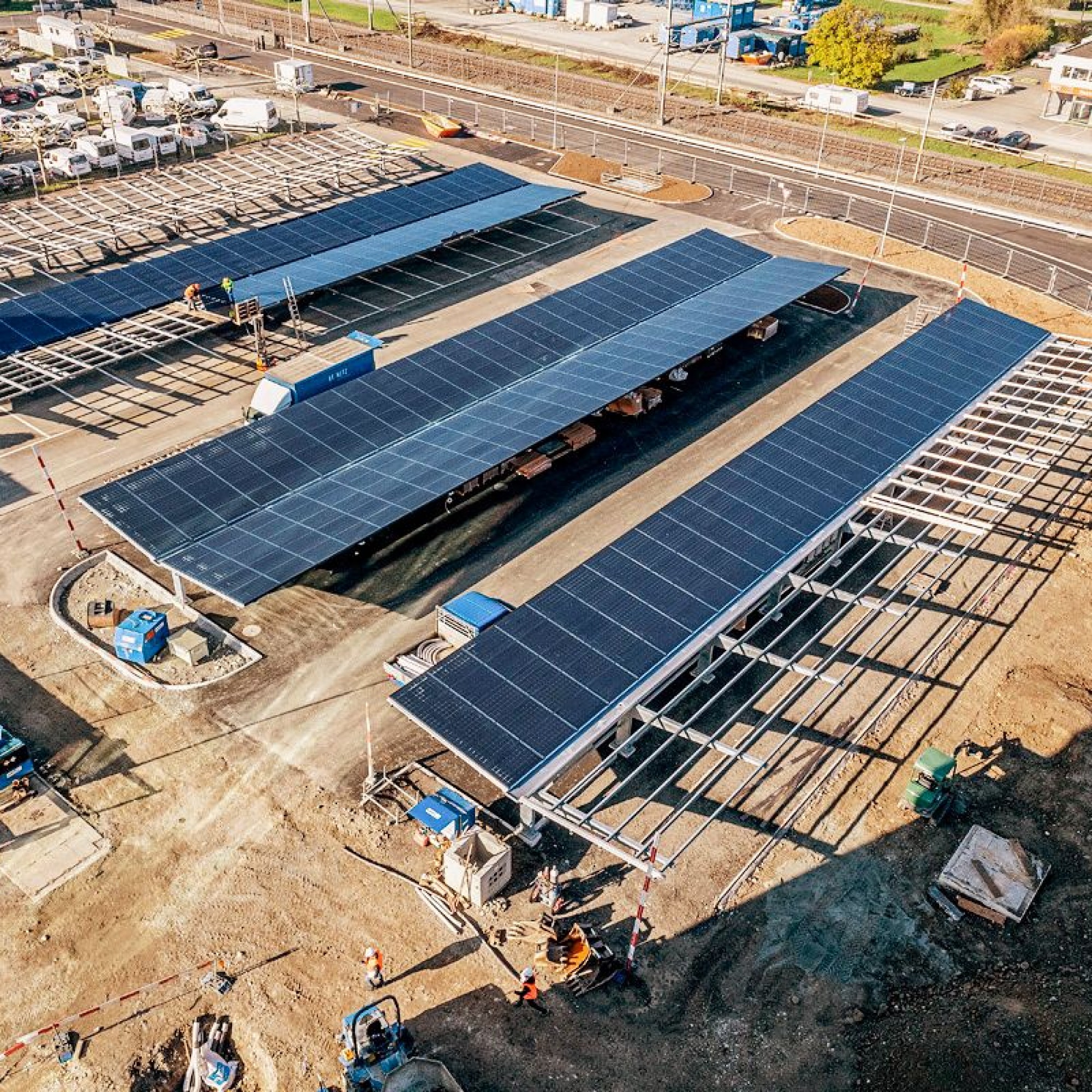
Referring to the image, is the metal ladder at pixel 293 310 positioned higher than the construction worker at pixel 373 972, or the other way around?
the metal ladder at pixel 293 310

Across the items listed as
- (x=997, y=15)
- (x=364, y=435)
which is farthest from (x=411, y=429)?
(x=997, y=15)

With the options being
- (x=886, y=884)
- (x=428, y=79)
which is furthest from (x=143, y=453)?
(x=428, y=79)

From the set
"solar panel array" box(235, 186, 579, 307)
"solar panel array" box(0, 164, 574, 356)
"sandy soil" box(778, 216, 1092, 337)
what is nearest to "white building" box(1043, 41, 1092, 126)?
"sandy soil" box(778, 216, 1092, 337)

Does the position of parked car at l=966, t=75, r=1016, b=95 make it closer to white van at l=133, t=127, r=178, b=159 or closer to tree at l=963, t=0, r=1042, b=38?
tree at l=963, t=0, r=1042, b=38

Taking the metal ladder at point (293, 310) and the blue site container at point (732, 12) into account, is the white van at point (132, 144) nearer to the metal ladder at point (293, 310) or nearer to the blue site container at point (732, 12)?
the metal ladder at point (293, 310)

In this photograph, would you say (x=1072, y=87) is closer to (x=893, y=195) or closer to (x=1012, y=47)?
(x=1012, y=47)

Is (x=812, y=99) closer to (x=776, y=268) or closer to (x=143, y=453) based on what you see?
(x=776, y=268)

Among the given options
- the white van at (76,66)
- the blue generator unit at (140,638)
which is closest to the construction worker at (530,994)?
the blue generator unit at (140,638)
